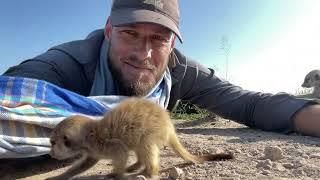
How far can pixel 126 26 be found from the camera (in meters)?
4.39

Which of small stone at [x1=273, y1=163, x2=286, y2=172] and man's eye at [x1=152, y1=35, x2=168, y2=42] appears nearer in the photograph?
small stone at [x1=273, y1=163, x2=286, y2=172]

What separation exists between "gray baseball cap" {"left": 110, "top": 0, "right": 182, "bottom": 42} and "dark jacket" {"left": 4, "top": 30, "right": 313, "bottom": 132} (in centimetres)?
50

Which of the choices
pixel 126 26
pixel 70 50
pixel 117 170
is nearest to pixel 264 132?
pixel 126 26

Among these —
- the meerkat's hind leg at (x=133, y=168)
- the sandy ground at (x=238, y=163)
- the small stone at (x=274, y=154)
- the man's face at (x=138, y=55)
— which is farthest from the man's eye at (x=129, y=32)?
the small stone at (x=274, y=154)

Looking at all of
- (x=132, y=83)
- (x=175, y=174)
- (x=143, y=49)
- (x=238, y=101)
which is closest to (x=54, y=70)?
(x=132, y=83)

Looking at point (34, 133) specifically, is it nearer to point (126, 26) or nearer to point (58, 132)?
point (58, 132)

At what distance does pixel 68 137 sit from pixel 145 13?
67.6 inches

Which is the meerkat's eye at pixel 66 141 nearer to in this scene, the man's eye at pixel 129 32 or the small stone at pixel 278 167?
the small stone at pixel 278 167

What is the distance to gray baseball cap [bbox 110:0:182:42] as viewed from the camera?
171 inches

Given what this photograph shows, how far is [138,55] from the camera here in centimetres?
436

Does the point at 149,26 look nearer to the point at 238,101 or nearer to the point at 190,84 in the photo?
the point at 190,84

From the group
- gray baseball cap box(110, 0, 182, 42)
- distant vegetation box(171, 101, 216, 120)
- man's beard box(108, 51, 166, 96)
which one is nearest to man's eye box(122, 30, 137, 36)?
gray baseball cap box(110, 0, 182, 42)

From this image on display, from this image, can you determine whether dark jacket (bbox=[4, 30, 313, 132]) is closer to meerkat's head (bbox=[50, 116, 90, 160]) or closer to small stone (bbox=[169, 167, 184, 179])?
meerkat's head (bbox=[50, 116, 90, 160])

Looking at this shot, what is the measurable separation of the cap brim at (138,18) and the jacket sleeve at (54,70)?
1.87 feet
